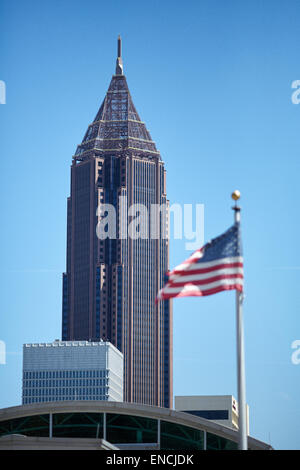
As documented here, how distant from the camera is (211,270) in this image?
58.3m

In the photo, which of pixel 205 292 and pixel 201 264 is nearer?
pixel 205 292

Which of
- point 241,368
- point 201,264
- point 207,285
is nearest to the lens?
point 241,368

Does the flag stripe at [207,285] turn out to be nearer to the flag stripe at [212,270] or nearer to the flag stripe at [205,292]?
the flag stripe at [205,292]

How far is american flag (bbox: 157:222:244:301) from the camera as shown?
57.9m

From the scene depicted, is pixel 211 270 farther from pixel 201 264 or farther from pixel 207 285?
pixel 207 285

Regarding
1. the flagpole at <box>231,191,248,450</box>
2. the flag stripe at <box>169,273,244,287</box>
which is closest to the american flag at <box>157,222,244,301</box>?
the flag stripe at <box>169,273,244,287</box>

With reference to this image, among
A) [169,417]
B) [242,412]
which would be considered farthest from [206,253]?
[169,417]

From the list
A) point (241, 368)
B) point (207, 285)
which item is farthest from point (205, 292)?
point (241, 368)

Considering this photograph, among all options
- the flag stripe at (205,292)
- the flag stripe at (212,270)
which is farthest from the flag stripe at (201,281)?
the flag stripe at (205,292)
